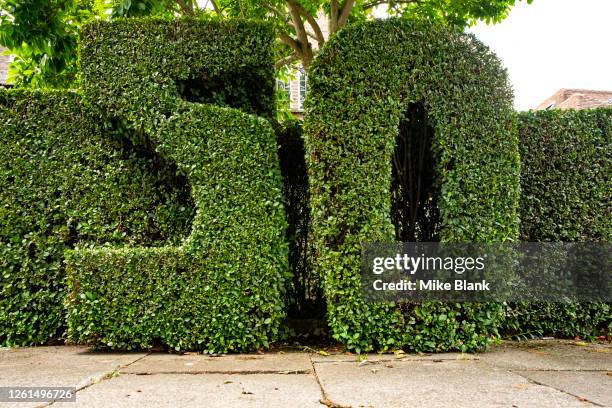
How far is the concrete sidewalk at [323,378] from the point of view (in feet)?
9.54

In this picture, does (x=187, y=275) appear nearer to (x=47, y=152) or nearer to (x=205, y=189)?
(x=205, y=189)

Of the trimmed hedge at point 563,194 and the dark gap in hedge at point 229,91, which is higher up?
the dark gap in hedge at point 229,91

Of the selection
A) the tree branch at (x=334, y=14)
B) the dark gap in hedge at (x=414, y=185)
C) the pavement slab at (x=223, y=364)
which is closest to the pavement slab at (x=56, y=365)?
the pavement slab at (x=223, y=364)

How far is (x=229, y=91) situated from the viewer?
5164 millimetres

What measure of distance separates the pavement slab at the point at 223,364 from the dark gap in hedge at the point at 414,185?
189cm

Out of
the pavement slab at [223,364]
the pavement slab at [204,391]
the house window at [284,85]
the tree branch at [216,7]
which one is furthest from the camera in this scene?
the house window at [284,85]

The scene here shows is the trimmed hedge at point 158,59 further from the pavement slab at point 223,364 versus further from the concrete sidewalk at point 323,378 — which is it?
the concrete sidewalk at point 323,378

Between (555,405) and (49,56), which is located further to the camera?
(49,56)

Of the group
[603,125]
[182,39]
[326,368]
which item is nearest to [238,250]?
[326,368]

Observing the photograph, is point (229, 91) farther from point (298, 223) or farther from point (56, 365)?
point (56, 365)

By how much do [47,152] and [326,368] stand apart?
391cm

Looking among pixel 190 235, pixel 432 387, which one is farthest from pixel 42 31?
pixel 432 387

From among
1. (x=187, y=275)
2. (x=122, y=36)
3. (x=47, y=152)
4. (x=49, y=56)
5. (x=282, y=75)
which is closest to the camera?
(x=187, y=275)

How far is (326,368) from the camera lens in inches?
150
